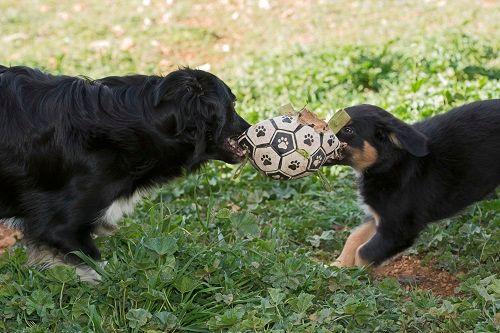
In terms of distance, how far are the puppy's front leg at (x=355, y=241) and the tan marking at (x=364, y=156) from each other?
17.5 inches

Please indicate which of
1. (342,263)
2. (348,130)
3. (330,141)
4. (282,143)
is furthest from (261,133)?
(342,263)

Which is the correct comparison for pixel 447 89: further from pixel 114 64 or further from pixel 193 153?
pixel 114 64

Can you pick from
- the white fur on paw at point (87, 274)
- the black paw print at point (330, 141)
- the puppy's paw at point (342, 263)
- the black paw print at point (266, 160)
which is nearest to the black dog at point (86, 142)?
the white fur on paw at point (87, 274)

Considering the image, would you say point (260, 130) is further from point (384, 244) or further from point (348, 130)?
point (384, 244)

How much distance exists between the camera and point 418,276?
17.5 ft

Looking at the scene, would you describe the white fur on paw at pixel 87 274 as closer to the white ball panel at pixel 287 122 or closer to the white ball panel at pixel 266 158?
the white ball panel at pixel 266 158

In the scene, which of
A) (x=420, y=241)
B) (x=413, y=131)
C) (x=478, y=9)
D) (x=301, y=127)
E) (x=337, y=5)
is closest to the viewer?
(x=301, y=127)

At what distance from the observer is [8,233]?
5750 mm

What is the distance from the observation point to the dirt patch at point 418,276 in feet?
16.6

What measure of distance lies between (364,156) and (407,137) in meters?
0.35

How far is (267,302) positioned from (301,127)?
1257 millimetres

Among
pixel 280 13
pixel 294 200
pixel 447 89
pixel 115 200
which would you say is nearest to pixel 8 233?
pixel 115 200

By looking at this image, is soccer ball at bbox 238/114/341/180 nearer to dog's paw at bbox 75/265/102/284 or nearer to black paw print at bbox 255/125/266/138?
black paw print at bbox 255/125/266/138

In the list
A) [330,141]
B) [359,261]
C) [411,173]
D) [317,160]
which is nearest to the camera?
[317,160]
